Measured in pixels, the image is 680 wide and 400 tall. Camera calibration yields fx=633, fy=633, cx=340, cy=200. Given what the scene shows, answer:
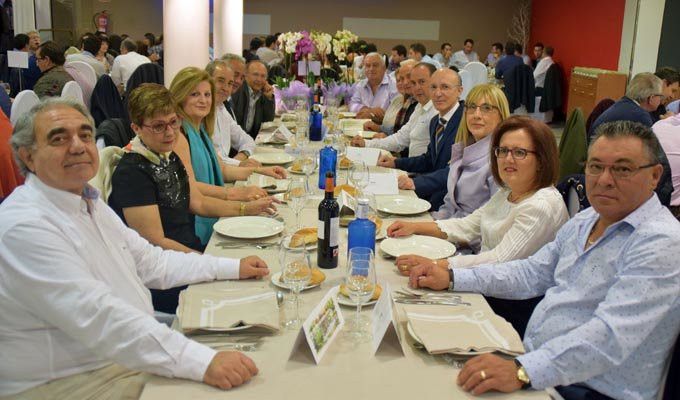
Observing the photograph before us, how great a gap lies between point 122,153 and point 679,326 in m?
2.07

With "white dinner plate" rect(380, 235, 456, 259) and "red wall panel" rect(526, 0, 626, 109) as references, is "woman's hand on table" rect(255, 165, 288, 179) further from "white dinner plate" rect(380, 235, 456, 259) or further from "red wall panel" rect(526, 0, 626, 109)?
"red wall panel" rect(526, 0, 626, 109)

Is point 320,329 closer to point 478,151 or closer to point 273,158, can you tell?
point 478,151

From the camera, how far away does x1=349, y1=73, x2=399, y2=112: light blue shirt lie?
6648 mm

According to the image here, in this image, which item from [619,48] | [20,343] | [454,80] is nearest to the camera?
[20,343]

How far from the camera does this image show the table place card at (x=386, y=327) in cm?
141

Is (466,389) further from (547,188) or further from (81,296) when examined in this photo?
(547,188)

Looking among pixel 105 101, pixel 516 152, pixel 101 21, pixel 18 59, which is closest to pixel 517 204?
pixel 516 152

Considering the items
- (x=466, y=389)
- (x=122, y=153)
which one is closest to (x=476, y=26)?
(x=122, y=153)

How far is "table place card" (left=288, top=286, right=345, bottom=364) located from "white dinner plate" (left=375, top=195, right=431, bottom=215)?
47.9 inches

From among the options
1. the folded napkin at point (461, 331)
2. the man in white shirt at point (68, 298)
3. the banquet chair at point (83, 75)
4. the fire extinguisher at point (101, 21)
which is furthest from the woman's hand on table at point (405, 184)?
the fire extinguisher at point (101, 21)

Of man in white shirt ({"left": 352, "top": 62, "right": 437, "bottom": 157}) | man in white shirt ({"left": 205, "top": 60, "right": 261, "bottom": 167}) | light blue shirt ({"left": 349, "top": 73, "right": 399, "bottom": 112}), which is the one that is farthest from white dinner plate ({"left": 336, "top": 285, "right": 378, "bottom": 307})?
light blue shirt ({"left": 349, "top": 73, "right": 399, "bottom": 112})

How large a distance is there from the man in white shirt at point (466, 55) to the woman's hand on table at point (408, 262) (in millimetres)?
13221

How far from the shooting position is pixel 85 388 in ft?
4.84

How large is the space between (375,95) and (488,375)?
18.3 ft
